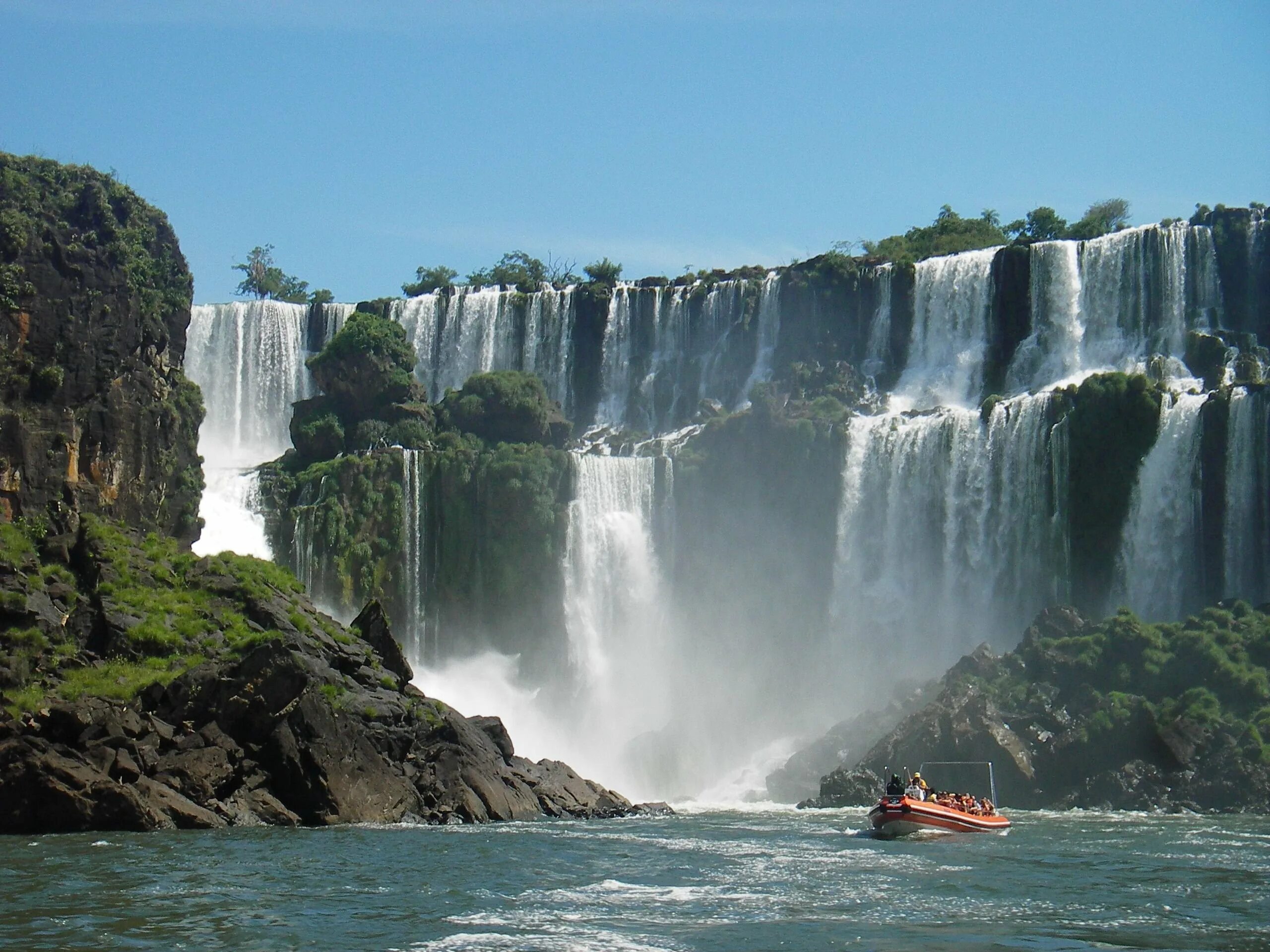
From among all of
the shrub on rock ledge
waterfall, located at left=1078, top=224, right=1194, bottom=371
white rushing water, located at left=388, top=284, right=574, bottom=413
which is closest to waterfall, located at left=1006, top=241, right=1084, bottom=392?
waterfall, located at left=1078, top=224, right=1194, bottom=371

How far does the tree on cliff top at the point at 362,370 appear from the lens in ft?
232

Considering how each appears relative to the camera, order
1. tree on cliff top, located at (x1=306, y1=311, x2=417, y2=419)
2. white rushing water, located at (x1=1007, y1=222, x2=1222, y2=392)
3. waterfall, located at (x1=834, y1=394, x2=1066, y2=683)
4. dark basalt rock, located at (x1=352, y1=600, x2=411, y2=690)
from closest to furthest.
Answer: dark basalt rock, located at (x1=352, y1=600, x2=411, y2=690)
waterfall, located at (x1=834, y1=394, x2=1066, y2=683)
white rushing water, located at (x1=1007, y1=222, x2=1222, y2=392)
tree on cliff top, located at (x1=306, y1=311, x2=417, y2=419)

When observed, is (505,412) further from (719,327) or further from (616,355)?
(719,327)

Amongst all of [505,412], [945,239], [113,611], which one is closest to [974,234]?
[945,239]

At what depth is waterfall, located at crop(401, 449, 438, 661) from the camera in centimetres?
6281

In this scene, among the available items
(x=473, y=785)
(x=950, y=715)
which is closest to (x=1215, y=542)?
(x=950, y=715)

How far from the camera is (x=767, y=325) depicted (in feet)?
252

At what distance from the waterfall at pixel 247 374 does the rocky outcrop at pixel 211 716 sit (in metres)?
32.3

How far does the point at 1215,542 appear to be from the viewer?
5409 cm

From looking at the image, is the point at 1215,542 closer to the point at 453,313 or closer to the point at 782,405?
the point at 782,405

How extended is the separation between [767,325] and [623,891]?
2058 inches

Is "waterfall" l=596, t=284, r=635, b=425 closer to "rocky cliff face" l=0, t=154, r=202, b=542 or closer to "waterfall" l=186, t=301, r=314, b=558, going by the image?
"waterfall" l=186, t=301, r=314, b=558

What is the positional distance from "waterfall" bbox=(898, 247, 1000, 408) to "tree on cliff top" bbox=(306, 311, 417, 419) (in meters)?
23.7

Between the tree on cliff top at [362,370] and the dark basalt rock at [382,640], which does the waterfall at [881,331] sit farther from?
the dark basalt rock at [382,640]
